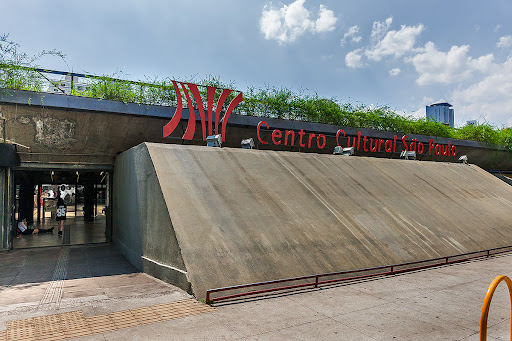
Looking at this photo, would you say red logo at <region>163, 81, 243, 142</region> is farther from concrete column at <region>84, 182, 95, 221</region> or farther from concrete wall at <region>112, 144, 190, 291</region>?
concrete column at <region>84, 182, 95, 221</region>

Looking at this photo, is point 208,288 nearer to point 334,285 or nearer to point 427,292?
point 334,285

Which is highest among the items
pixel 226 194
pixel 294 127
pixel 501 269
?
pixel 294 127

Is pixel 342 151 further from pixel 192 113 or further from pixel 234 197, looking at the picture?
pixel 234 197

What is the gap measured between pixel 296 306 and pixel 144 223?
20.9 feet

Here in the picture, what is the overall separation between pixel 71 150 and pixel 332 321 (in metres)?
14.3

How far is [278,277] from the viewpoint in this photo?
377 inches

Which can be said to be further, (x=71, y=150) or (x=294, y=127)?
(x=294, y=127)

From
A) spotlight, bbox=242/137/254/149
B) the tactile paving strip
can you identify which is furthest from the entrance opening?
the tactile paving strip

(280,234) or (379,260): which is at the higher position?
(280,234)

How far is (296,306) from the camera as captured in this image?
7.79m

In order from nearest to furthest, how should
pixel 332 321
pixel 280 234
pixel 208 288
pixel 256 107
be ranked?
pixel 332 321 < pixel 208 288 < pixel 280 234 < pixel 256 107

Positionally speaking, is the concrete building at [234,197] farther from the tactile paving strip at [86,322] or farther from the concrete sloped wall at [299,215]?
the tactile paving strip at [86,322]

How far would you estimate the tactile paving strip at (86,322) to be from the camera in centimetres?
615

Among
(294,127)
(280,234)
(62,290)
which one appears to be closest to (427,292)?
(280,234)
